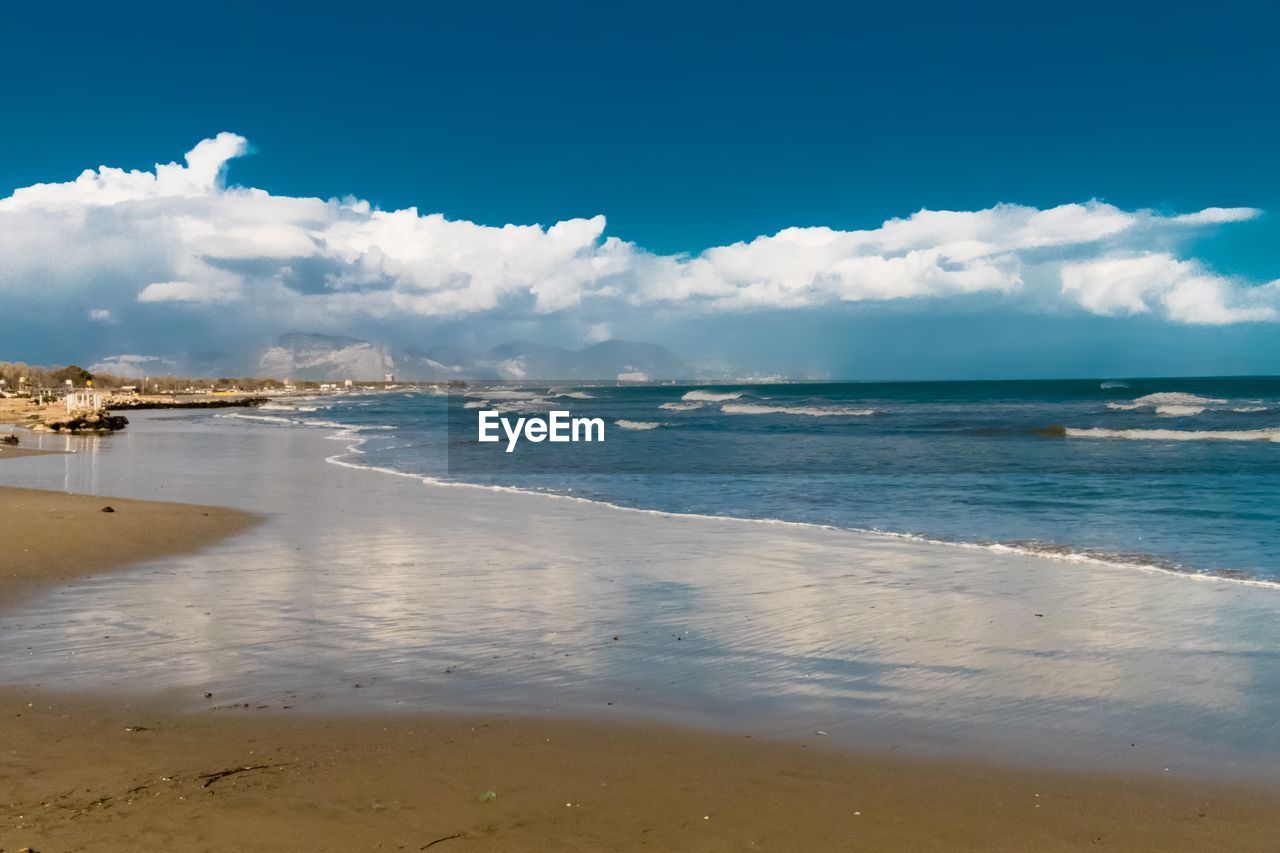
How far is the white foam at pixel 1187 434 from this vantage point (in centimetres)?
4122

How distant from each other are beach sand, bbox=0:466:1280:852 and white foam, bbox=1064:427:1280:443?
41.7 m

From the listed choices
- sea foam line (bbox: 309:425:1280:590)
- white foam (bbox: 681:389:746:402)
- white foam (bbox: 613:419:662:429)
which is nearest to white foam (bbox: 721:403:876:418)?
white foam (bbox: 613:419:662:429)

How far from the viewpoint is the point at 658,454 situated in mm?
35812

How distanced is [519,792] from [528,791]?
0.05 m

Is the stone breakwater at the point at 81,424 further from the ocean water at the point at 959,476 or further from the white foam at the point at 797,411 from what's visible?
the white foam at the point at 797,411

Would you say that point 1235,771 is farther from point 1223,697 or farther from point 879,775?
point 879,775

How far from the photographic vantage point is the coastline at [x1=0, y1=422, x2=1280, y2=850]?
465 cm

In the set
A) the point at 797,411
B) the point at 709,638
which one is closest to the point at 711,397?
the point at 797,411

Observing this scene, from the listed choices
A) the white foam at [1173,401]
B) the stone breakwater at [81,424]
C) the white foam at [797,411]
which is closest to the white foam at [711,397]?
the white foam at [797,411]

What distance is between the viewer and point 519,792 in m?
5.18

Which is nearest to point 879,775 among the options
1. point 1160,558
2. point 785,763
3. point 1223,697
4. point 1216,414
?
point 785,763

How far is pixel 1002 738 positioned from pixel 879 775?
1144mm

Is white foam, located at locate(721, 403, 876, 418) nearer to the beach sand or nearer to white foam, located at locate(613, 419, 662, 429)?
white foam, located at locate(613, 419, 662, 429)

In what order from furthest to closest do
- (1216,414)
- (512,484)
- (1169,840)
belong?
(1216,414)
(512,484)
(1169,840)
